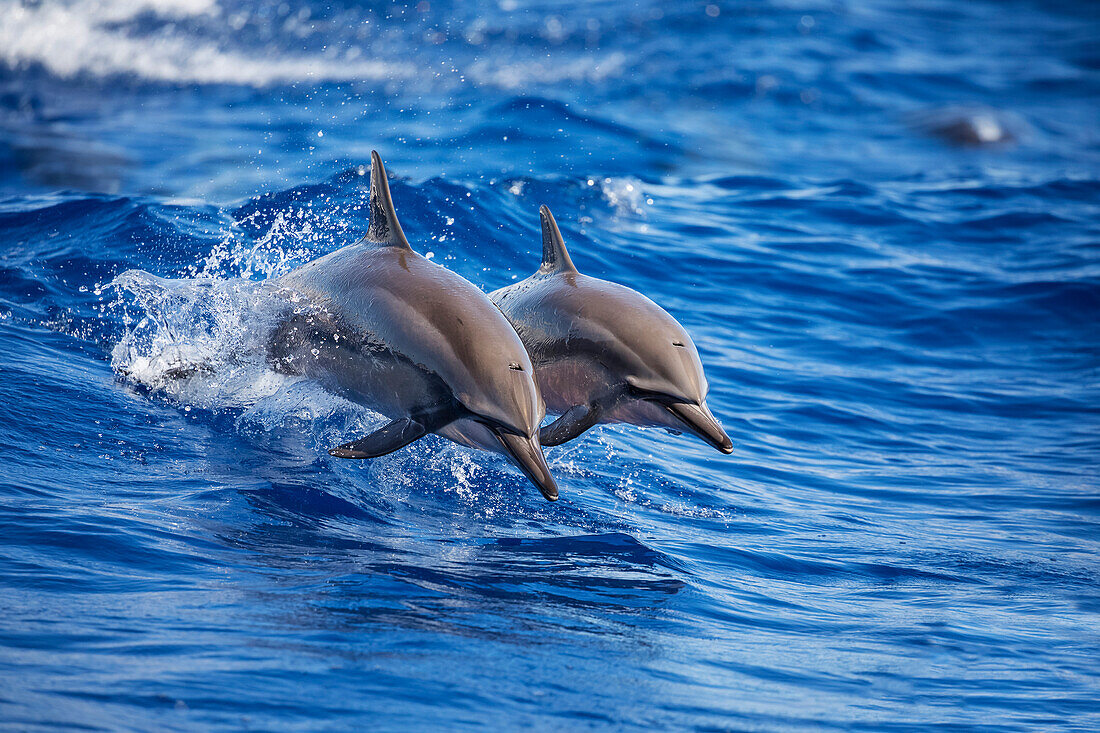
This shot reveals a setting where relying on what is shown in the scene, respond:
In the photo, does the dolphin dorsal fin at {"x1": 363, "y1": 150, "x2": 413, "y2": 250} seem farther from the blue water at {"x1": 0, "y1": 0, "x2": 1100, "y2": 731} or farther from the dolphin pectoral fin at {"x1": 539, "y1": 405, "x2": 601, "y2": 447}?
the dolphin pectoral fin at {"x1": 539, "y1": 405, "x2": 601, "y2": 447}

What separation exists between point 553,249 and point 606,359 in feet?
3.25

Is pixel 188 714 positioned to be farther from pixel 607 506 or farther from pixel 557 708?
pixel 607 506

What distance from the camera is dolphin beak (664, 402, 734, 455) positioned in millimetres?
5531

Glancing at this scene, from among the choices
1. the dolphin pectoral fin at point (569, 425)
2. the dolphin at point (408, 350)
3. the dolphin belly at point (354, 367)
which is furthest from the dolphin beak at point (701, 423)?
the dolphin belly at point (354, 367)

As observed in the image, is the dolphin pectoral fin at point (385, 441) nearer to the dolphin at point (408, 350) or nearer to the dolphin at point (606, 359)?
the dolphin at point (408, 350)

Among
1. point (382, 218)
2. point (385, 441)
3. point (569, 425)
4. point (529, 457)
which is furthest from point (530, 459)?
point (382, 218)

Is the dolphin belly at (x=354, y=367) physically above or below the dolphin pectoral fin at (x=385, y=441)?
above

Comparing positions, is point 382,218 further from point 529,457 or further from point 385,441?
point 529,457

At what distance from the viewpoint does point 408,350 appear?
17.5 feet

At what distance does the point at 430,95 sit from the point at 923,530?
16633 millimetres

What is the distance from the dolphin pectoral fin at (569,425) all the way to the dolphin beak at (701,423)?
42 cm

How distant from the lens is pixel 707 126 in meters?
23.0

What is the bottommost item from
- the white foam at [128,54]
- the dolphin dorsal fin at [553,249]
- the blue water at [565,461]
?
the blue water at [565,461]

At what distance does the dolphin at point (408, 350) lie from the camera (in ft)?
16.6
